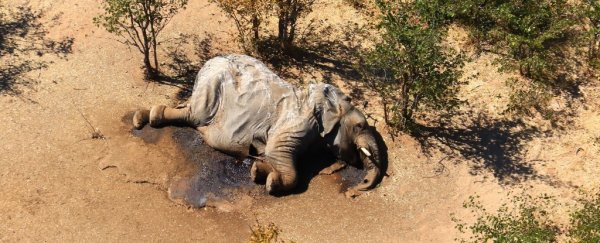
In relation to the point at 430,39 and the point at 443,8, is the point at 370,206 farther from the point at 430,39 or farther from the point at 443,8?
the point at 443,8

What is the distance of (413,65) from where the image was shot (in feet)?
56.3

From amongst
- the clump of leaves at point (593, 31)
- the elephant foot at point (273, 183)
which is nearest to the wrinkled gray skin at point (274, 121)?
the elephant foot at point (273, 183)

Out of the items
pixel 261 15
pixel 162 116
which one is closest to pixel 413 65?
pixel 261 15

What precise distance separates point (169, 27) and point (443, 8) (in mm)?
10206

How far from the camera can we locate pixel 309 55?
71.5 ft

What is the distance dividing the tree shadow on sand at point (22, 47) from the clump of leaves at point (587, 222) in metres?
17.2

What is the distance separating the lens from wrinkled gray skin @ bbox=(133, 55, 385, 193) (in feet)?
55.7

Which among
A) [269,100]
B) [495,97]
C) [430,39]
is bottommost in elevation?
[495,97]

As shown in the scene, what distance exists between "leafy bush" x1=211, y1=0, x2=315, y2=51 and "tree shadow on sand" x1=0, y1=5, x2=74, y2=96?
6.33 metres

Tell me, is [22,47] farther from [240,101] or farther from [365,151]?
[365,151]

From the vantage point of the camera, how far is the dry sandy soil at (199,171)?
52.5ft

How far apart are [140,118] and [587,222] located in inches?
518

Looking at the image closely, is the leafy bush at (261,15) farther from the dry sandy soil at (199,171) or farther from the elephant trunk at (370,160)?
the elephant trunk at (370,160)

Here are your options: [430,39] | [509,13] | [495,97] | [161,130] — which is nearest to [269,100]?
[161,130]
